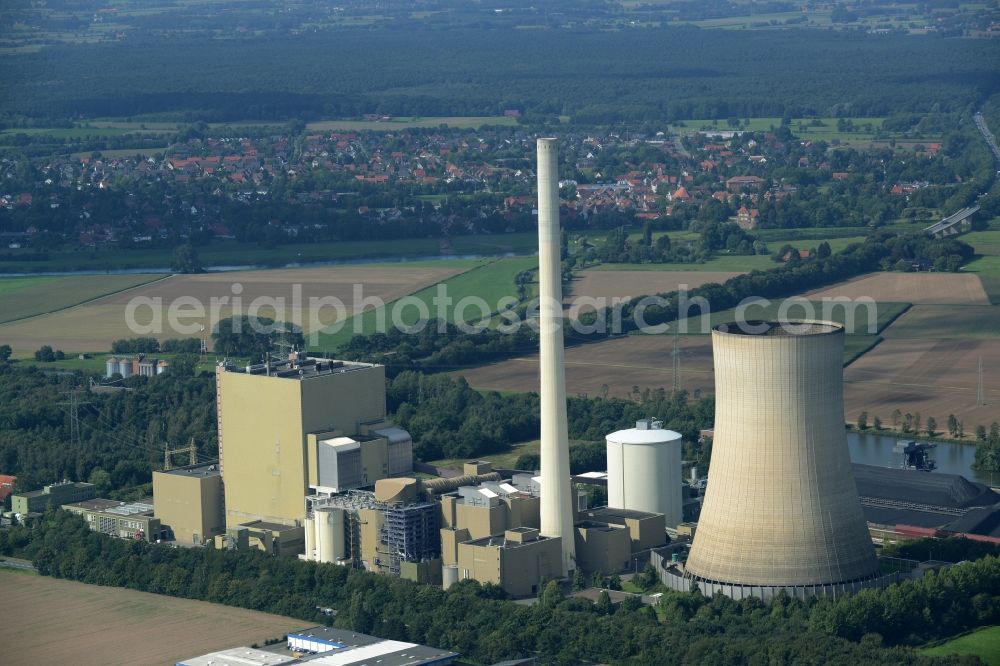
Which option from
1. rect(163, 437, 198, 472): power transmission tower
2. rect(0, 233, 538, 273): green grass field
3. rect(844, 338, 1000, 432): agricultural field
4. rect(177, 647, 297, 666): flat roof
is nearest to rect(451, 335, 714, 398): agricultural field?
rect(844, 338, 1000, 432): agricultural field

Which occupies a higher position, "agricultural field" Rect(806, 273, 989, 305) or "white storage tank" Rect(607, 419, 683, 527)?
"agricultural field" Rect(806, 273, 989, 305)

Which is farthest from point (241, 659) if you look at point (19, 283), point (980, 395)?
point (19, 283)

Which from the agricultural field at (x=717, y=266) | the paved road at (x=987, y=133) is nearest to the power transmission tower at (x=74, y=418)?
the agricultural field at (x=717, y=266)

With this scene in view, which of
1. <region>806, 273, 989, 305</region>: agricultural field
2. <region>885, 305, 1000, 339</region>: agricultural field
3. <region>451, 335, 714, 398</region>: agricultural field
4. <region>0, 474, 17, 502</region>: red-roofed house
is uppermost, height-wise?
<region>806, 273, 989, 305</region>: agricultural field

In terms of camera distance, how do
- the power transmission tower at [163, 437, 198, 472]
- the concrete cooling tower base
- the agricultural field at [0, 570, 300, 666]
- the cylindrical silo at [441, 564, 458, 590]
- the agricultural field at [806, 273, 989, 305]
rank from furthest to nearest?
the agricultural field at [806, 273, 989, 305], the power transmission tower at [163, 437, 198, 472], the cylindrical silo at [441, 564, 458, 590], the concrete cooling tower base, the agricultural field at [0, 570, 300, 666]

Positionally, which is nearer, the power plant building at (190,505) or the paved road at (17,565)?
the paved road at (17,565)

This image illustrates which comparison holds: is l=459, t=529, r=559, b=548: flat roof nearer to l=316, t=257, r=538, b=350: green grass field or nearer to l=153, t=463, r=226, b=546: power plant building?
l=153, t=463, r=226, b=546: power plant building

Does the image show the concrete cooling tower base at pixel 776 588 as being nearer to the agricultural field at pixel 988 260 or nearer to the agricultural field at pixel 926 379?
the agricultural field at pixel 926 379
